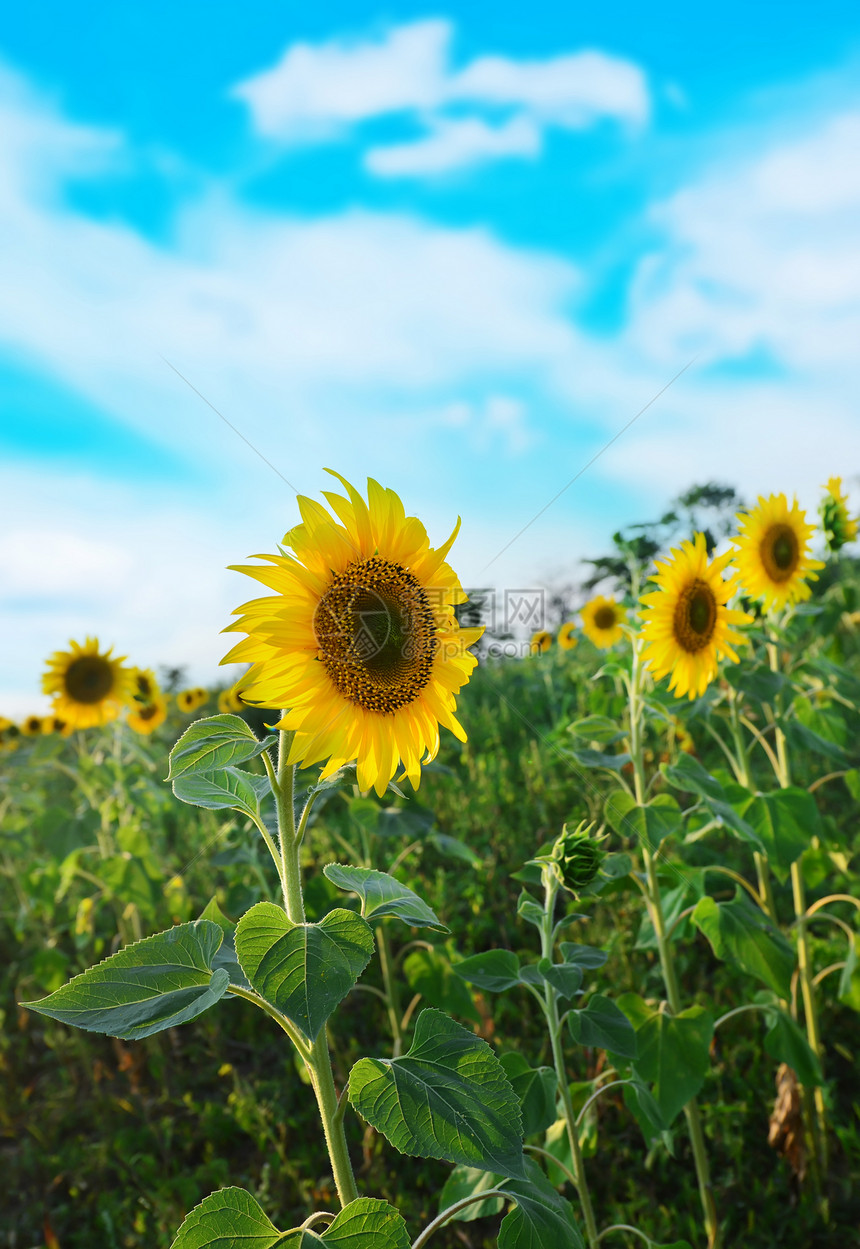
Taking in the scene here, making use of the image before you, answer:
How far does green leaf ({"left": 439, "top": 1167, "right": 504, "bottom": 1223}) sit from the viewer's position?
1.60 meters

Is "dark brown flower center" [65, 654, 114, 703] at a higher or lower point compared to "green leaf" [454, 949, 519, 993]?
higher

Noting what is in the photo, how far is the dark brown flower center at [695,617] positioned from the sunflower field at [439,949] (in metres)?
0.01

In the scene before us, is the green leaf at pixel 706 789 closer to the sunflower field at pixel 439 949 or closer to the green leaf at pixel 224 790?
Result: the sunflower field at pixel 439 949

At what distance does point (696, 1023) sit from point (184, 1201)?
5.97 ft

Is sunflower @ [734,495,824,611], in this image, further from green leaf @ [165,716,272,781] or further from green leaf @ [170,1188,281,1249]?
green leaf @ [170,1188,281,1249]

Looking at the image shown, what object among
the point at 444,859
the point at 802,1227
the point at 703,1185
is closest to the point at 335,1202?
the point at 703,1185

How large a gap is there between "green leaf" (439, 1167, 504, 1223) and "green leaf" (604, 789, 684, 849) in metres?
0.80

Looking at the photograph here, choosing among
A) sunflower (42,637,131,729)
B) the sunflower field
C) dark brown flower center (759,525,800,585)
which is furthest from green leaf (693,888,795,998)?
sunflower (42,637,131,729)

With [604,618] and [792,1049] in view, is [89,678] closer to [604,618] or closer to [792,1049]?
[604,618]

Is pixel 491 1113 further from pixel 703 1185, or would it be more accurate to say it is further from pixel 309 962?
pixel 703 1185

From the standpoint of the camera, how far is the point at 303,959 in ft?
3.58

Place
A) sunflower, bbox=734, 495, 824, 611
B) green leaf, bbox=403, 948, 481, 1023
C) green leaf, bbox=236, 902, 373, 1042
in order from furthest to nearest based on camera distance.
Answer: sunflower, bbox=734, 495, 824, 611, green leaf, bbox=403, 948, 481, 1023, green leaf, bbox=236, 902, 373, 1042

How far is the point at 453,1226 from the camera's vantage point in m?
2.46

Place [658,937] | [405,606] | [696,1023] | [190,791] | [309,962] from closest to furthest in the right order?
[309,962] < [190,791] < [405,606] < [696,1023] < [658,937]
